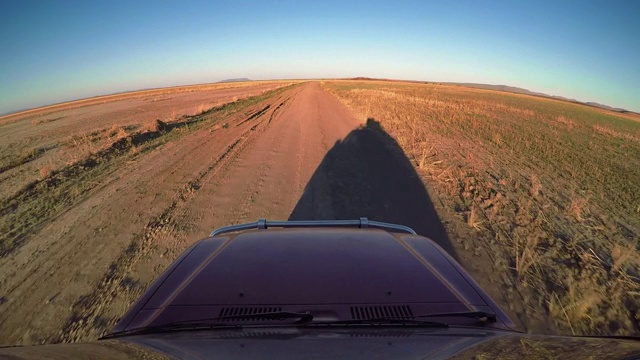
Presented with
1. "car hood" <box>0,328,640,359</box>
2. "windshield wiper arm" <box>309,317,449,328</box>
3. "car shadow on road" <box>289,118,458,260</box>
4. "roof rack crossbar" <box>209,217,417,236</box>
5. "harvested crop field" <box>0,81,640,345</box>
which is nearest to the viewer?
"car hood" <box>0,328,640,359</box>

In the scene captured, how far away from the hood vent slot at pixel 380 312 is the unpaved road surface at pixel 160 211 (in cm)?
302

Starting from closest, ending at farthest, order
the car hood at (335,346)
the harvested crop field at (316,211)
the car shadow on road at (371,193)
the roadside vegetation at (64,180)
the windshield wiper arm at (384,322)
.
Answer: the car hood at (335,346)
the windshield wiper arm at (384,322)
the harvested crop field at (316,211)
the car shadow on road at (371,193)
the roadside vegetation at (64,180)

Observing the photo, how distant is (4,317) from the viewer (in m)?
3.77

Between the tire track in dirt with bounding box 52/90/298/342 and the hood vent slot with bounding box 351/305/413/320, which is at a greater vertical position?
the hood vent slot with bounding box 351/305/413/320

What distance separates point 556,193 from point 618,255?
10.8ft

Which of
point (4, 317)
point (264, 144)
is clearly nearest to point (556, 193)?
point (264, 144)

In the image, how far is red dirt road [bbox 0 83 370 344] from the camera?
3.79 meters

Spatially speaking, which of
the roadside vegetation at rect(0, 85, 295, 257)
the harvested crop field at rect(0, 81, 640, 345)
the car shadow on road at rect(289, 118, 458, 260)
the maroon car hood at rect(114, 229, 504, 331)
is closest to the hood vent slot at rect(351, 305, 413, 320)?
the maroon car hood at rect(114, 229, 504, 331)

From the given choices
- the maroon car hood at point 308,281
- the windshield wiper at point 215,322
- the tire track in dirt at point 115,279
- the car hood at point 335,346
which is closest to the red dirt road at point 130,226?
the tire track in dirt at point 115,279

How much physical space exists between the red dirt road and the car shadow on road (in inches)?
15.8

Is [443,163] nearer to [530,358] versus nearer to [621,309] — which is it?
[621,309]

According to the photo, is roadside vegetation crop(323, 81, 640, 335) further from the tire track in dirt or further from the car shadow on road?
the tire track in dirt

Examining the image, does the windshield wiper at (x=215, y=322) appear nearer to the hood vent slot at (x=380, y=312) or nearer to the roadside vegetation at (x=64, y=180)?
the hood vent slot at (x=380, y=312)

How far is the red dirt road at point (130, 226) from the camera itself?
12.4 feet
